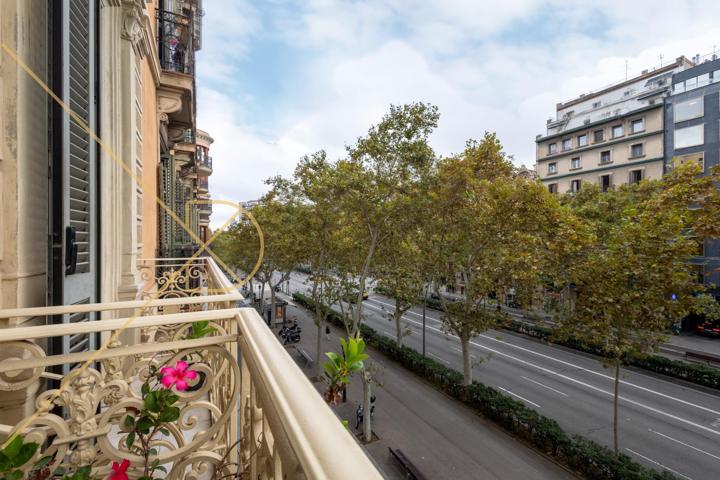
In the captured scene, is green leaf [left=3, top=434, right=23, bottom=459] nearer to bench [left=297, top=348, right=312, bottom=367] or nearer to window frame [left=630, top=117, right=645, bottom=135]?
bench [left=297, top=348, right=312, bottom=367]

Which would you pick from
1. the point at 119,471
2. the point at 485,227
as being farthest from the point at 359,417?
the point at 119,471

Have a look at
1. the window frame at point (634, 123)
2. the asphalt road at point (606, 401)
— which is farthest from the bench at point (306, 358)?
the window frame at point (634, 123)

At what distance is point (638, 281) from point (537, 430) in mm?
6017

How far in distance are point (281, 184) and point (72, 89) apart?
17.5 m

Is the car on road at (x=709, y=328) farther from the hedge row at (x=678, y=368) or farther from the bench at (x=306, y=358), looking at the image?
the bench at (x=306, y=358)

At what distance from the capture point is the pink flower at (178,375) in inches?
73.4

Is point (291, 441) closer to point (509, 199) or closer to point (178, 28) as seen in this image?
point (509, 199)

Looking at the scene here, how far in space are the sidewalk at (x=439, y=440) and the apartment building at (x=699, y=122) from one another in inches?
838

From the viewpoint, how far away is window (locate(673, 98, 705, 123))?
26422mm

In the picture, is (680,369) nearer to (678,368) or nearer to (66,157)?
(678,368)

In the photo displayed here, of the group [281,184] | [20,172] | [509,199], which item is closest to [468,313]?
[509,199]

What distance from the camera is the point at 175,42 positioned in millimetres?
11961

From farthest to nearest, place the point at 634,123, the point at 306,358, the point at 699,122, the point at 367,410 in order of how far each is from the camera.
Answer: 1. the point at 634,123
2. the point at 699,122
3. the point at 306,358
4. the point at 367,410

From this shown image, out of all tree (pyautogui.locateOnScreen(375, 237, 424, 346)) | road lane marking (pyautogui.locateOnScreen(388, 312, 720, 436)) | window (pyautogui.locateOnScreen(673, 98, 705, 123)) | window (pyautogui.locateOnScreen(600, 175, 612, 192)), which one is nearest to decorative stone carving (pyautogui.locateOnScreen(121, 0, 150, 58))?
tree (pyautogui.locateOnScreen(375, 237, 424, 346))
